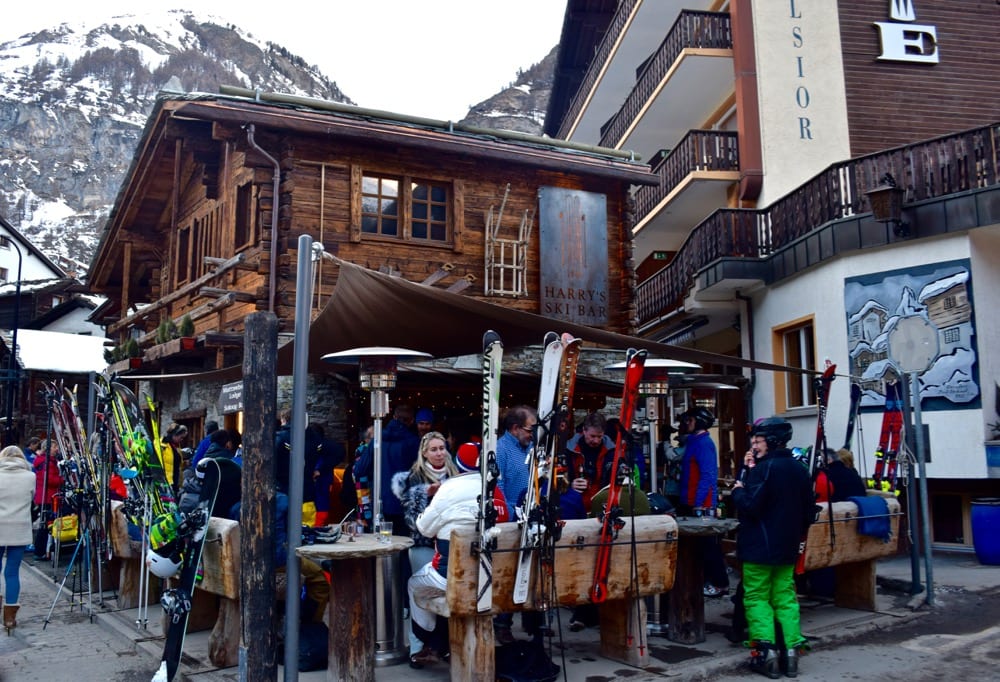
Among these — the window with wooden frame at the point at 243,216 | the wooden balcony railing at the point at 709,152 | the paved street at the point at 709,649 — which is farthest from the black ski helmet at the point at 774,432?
the wooden balcony railing at the point at 709,152

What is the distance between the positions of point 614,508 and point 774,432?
126cm

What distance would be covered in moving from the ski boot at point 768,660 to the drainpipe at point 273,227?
27.8 ft

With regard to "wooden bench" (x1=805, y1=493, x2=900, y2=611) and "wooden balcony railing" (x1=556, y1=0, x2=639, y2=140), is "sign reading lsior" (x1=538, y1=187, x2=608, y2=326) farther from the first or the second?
"wooden balcony railing" (x1=556, y1=0, x2=639, y2=140)

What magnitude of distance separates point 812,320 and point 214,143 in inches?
397

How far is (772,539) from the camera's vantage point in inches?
236

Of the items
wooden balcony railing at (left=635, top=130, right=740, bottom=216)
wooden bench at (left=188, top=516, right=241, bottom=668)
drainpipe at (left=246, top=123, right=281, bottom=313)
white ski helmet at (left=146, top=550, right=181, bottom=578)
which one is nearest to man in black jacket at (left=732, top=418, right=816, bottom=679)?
wooden bench at (left=188, top=516, right=241, bottom=668)

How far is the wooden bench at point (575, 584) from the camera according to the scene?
534 centimetres

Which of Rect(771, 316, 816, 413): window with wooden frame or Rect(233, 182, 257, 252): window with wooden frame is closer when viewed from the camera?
Rect(233, 182, 257, 252): window with wooden frame

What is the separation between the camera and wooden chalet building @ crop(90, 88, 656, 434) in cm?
1265

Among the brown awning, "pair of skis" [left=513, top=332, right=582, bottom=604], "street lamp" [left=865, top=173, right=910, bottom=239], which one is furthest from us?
"street lamp" [left=865, top=173, right=910, bottom=239]

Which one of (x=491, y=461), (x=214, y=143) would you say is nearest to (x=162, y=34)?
(x=214, y=143)

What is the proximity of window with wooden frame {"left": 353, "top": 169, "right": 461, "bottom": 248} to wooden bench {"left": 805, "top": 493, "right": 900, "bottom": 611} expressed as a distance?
7.85 m

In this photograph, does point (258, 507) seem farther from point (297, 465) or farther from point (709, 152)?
point (709, 152)

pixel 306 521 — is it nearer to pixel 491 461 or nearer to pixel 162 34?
pixel 491 461
